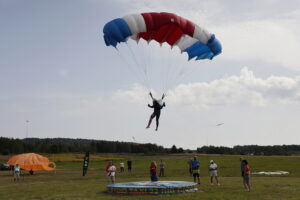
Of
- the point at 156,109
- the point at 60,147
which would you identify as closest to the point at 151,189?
the point at 156,109

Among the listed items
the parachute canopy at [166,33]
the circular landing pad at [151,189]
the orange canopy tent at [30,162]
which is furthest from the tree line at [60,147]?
the circular landing pad at [151,189]

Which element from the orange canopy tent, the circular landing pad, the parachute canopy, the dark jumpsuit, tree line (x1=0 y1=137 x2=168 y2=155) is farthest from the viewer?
tree line (x1=0 y1=137 x2=168 y2=155)

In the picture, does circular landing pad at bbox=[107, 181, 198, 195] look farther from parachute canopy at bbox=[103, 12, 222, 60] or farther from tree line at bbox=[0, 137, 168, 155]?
tree line at bbox=[0, 137, 168, 155]

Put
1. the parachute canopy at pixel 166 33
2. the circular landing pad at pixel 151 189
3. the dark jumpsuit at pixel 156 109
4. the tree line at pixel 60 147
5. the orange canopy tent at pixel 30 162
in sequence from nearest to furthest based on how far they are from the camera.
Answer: the circular landing pad at pixel 151 189 → the parachute canopy at pixel 166 33 → the dark jumpsuit at pixel 156 109 → the orange canopy tent at pixel 30 162 → the tree line at pixel 60 147

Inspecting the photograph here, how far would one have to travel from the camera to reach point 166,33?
2062cm

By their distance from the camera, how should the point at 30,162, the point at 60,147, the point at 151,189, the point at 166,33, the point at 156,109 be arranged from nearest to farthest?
the point at 151,189, the point at 156,109, the point at 166,33, the point at 30,162, the point at 60,147

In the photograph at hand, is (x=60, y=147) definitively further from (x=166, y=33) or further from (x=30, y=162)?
(x=166, y=33)

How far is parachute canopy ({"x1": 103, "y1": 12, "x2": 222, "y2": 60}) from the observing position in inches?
755

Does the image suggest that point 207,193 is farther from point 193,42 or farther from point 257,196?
point 193,42

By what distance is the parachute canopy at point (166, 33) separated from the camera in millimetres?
19188

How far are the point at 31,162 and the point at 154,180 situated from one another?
2101 centimetres

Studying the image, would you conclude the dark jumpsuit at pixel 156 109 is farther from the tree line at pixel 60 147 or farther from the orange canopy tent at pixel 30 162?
the tree line at pixel 60 147

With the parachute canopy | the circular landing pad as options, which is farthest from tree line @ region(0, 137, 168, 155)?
the circular landing pad

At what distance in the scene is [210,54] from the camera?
71.8 feet
